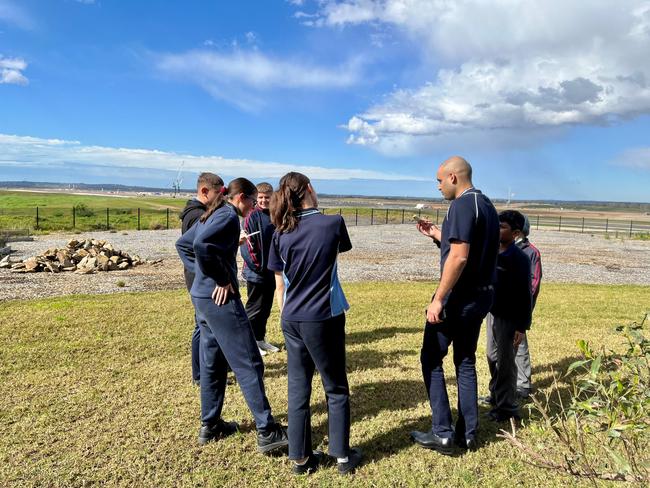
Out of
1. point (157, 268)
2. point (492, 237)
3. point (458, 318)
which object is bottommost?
point (157, 268)

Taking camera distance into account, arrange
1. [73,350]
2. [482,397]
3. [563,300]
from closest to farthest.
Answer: [482,397] < [73,350] < [563,300]

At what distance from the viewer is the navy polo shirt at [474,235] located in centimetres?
306

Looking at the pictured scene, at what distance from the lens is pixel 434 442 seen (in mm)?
3449

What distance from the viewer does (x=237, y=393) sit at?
4586mm

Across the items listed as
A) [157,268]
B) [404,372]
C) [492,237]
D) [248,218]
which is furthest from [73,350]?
[157,268]

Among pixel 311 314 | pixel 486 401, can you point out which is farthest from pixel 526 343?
pixel 311 314

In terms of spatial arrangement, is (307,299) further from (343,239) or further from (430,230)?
(430,230)

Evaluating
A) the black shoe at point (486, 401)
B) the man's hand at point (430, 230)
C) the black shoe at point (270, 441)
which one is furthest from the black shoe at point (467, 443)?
the man's hand at point (430, 230)

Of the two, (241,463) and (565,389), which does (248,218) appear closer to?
(241,463)

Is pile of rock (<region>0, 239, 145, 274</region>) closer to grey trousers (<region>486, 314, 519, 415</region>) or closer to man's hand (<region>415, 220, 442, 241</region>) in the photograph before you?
man's hand (<region>415, 220, 442, 241</region>)

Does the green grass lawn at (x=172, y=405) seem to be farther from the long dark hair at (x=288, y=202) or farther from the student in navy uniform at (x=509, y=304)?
the long dark hair at (x=288, y=202)

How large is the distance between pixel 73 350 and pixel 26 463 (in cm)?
283

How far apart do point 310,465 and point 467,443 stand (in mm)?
1171

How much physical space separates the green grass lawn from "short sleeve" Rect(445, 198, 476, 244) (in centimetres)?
108
